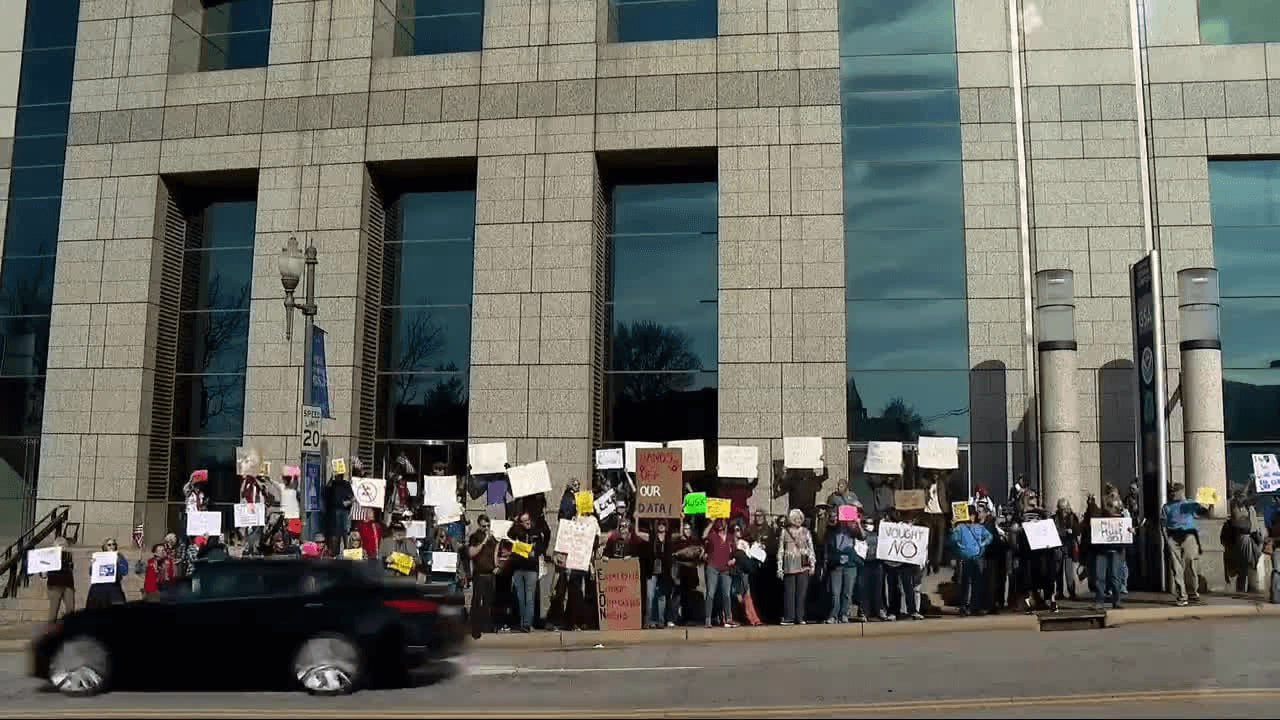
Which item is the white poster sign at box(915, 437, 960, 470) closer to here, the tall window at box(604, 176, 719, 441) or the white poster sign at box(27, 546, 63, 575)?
the tall window at box(604, 176, 719, 441)

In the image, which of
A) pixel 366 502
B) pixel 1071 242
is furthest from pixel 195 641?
pixel 1071 242

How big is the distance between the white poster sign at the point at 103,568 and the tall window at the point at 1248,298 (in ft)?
67.2

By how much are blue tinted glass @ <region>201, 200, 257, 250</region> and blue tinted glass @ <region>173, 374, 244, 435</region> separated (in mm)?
3191

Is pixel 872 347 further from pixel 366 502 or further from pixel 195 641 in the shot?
pixel 195 641

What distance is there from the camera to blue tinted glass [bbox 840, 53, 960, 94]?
2317cm

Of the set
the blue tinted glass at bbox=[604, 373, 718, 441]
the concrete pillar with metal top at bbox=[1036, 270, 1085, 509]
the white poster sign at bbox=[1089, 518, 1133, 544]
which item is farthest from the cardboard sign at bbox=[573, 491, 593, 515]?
the concrete pillar with metal top at bbox=[1036, 270, 1085, 509]

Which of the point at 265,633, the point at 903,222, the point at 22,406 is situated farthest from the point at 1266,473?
the point at 22,406

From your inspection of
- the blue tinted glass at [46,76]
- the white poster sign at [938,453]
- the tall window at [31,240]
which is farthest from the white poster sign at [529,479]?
the blue tinted glass at [46,76]

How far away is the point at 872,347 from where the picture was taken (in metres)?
22.8

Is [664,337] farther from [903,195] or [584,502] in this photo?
[584,502]

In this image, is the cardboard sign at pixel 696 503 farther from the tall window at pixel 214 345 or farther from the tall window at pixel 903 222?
the tall window at pixel 214 345

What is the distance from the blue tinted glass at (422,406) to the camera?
2378 centimetres

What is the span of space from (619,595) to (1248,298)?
14.7 m

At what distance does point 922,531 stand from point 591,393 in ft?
27.1
